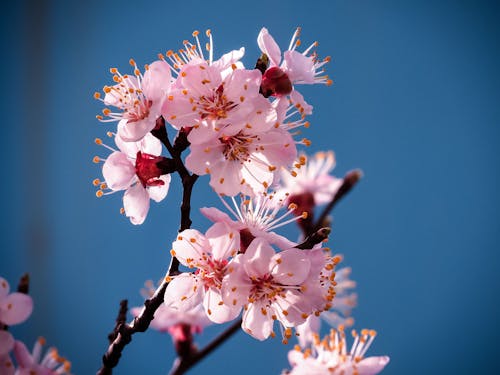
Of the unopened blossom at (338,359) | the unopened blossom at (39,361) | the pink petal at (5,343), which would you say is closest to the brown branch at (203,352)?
the unopened blossom at (338,359)

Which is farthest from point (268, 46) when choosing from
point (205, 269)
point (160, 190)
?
point (205, 269)

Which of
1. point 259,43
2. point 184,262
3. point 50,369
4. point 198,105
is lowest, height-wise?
point 50,369

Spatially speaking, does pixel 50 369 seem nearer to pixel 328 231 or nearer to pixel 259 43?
pixel 328 231

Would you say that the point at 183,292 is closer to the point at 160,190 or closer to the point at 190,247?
the point at 190,247

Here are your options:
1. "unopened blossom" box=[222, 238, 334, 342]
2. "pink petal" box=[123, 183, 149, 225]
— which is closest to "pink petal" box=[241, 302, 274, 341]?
"unopened blossom" box=[222, 238, 334, 342]

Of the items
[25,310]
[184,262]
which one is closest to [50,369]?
[25,310]

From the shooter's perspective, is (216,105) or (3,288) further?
(3,288)
